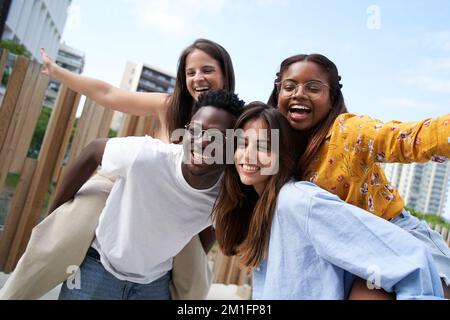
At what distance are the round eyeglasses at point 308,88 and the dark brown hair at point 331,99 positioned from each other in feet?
0.14

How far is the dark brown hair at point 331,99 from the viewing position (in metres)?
0.72

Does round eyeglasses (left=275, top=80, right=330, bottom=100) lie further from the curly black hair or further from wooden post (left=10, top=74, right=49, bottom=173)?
wooden post (left=10, top=74, right=49, bottom=173)

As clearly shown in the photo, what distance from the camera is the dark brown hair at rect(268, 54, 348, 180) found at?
2.37 ft

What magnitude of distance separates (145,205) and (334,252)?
1.37ft

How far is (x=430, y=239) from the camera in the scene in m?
0.73

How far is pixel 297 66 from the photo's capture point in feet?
2.56

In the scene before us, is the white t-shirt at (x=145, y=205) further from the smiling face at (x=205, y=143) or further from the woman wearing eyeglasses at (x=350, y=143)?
the woman wearing eyeglasses at (x=350, y=143)

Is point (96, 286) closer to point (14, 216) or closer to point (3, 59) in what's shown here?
point (14, 216)

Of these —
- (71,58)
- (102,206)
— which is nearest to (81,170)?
(102,206)

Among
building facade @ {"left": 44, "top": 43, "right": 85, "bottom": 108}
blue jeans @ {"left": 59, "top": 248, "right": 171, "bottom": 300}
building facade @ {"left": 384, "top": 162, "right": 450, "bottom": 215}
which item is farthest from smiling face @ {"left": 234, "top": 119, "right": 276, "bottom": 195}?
building facade @ {"left": 44, "top": 43, "right": 85, "bottom": 108}

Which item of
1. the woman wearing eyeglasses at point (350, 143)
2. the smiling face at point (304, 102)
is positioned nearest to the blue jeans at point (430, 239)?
the woman wearing eyeglasses at point (350, 143)

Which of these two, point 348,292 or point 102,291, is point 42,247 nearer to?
point 102,291

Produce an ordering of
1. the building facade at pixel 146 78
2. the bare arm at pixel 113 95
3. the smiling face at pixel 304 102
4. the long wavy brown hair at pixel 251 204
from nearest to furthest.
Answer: the long wavy brown hair at pixel 251 204 → the smiling face at pixel 304 102 → the bare arm at pixel 113 95 → the building facade at pixel 146 78

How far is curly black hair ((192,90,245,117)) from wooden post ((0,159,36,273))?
1124mm
